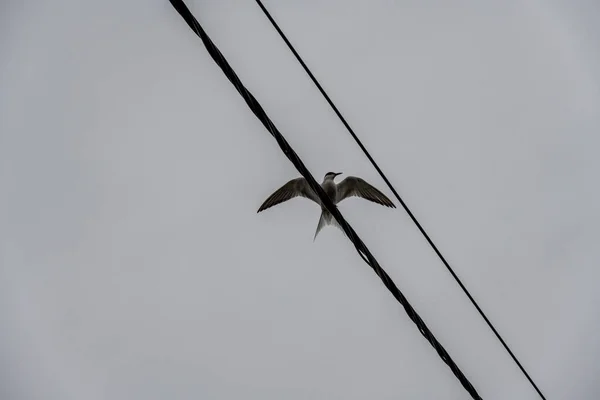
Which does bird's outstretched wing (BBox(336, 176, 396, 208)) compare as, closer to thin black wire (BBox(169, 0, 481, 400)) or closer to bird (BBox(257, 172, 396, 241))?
bird (BBox(257, 172, 396, 241))

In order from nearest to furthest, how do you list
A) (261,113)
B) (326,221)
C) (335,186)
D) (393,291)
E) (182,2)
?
(182,2) < (261,113) < (393,291) < (326,221) < (335,186)

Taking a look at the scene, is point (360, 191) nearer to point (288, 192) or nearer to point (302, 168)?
point (288, 192)

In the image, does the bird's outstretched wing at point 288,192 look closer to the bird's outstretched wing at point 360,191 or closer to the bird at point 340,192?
the bird at point 340,192

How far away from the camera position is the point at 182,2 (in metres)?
2.82

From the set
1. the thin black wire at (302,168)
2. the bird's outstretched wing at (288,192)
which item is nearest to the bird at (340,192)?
the bird's outstretched wing at (288,192)

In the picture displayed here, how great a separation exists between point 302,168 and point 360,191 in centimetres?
452

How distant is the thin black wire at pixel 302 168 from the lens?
287cm

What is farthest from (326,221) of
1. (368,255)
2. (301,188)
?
(368,255)

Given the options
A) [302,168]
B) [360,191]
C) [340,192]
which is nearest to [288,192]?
[340,192]

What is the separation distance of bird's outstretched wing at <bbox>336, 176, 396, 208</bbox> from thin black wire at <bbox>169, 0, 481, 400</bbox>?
12.8 ft

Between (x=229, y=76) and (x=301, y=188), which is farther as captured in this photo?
(x=301, y=188)

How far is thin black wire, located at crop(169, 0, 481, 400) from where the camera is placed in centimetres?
287

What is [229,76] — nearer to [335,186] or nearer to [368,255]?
[368,255]

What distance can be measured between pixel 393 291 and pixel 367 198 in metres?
4.35
